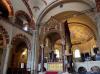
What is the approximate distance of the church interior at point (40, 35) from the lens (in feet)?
38.7

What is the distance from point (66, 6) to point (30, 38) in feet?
17.9

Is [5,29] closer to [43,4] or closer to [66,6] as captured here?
[43,4]

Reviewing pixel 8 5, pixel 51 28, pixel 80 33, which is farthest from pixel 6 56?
pixel 80 33

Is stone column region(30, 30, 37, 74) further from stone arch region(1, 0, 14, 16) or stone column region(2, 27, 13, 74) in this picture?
stone arch region(1, 0, 14, 16)

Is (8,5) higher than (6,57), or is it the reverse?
(8,5)

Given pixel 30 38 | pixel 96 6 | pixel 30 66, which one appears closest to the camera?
pixel 96 6

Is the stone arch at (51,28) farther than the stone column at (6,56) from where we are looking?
Yes

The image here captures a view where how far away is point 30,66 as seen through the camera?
1417 centimetres

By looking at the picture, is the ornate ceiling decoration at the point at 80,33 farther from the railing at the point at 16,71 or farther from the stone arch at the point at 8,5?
the stone arch at the point at 8,5

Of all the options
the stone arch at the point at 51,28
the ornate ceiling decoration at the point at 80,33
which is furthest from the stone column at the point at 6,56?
the ornate ceiling decoration at the point at 80,33

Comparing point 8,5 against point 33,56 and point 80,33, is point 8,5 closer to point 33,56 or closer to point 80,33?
point 33,56

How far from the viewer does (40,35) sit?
622 inches

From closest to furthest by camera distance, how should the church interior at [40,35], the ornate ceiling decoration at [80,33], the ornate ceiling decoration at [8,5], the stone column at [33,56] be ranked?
the church interior at [40,35] → the ornate ceiling decoration at [8,5] → the stone column at [33,56] → the ornate ceiling decoration at [80,33]

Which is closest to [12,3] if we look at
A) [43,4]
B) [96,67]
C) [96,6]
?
[43,4]
